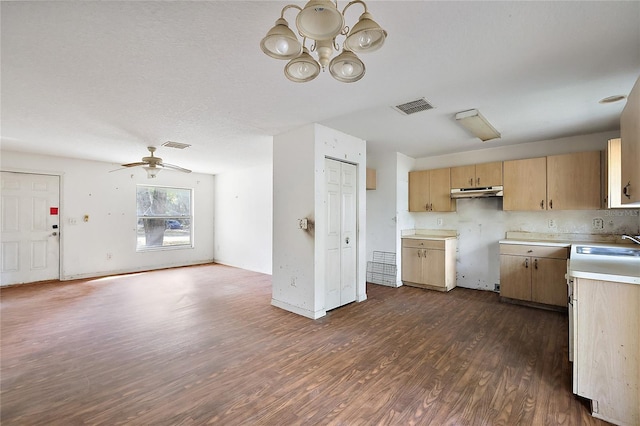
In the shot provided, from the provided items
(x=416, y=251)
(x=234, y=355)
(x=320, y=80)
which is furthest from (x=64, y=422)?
(x=416, y=251)

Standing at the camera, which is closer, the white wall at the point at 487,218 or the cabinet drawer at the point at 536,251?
the cabinet drawer at the point at 536,251

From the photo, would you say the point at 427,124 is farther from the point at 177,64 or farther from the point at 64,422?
the point at 64,422

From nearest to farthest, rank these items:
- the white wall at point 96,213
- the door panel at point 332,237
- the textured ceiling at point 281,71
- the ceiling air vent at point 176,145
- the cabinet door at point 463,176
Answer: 1. the textured ceiling at point 281,71
2. the door panel at point 332,237
3. the ceiling air vent at point 176,145
4. the cabinet door at point 463,176
5. the white wall at point 96,213

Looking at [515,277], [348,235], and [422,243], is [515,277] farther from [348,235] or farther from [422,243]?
[348,235]

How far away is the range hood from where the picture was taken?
4.46m

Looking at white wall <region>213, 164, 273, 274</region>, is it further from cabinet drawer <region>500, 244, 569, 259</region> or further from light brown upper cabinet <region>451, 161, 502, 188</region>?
cabinet drawer <region>500, 244, 569, 259</region>

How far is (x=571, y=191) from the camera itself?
3.92m

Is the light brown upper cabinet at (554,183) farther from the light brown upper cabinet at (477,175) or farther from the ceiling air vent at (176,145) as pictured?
the ceiling air vent at (176,145)

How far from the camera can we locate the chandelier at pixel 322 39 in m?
1.23

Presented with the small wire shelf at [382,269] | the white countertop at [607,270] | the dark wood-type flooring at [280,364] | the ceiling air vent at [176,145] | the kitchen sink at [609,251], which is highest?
the ceiling air vent at [176,145]

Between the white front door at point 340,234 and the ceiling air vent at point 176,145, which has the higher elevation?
the ceiling air vent at point 176,145

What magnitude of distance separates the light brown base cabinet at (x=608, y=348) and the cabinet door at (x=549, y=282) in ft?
7.36

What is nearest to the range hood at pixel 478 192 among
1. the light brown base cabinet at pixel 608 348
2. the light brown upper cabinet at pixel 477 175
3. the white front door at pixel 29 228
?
the light brown upper cabinet at pixel 477 175

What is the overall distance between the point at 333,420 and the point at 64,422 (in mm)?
1708
